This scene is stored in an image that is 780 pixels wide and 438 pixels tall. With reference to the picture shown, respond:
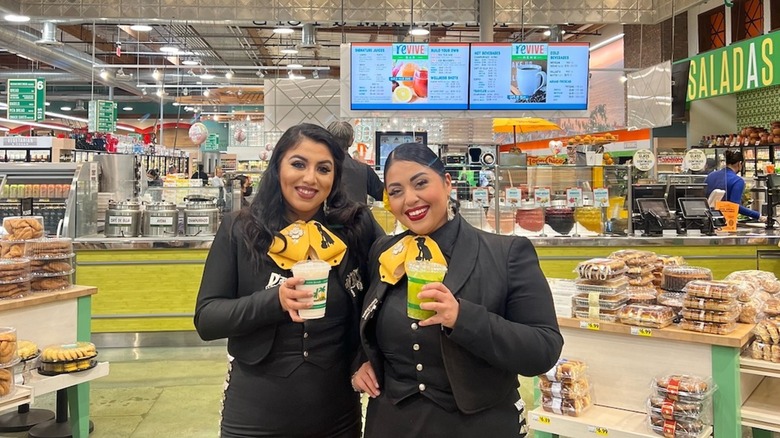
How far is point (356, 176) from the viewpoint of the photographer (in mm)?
4648

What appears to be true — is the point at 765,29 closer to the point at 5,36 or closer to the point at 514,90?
the point at 514,90

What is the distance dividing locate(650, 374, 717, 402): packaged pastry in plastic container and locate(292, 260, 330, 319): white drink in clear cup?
1671 mm

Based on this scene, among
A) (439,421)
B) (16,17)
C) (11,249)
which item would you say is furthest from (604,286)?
(16,17)

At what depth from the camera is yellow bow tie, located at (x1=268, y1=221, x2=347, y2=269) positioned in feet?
5.70

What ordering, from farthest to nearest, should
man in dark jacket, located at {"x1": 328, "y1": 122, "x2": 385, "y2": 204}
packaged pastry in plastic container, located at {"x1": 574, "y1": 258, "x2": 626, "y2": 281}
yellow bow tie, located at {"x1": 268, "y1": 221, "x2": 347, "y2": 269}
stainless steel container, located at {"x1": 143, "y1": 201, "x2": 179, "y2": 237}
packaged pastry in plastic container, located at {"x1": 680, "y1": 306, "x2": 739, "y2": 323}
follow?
stainless steel container, located at {"x1": 143, "y1": 201, "x2": 179, "y2": 237} → man in dark jacket, located at {"x1": 328, "y1": 122, "x2": 385, "y2": 204} → packaged pastry in plastic container, located at {"x1": 574, "y1": 258, "x2": 626, "y2": 281} → packaged pastry in plastic container, located at {"x1": 680, "y1": 306, "x2": 739, "y2": 323} → yellow bow tie, located at {"x1": 268, "y1": 221, "x2": 347, "y2": 269}

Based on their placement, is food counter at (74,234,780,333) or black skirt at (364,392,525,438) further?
food counter at (74,234,780,333)

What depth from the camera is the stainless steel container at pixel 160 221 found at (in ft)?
19.0

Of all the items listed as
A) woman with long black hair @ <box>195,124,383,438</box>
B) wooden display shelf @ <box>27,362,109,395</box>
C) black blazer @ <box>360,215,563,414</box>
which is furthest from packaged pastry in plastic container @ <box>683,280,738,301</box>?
wooden display shelf @ <box>27,362,109,395</box>

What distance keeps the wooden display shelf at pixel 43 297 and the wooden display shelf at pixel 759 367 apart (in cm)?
327

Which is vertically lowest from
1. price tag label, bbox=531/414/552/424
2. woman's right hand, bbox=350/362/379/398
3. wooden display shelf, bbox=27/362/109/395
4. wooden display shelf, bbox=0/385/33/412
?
price tag label, bbox=531/414/552/424

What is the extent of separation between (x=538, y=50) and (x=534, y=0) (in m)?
2.89

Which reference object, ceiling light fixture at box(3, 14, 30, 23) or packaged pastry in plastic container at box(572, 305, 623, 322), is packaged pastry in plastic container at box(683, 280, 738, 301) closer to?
packaged pastry in plastic container at box(572, 305, 623, 322)

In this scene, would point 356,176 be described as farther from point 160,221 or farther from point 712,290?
point 712,290

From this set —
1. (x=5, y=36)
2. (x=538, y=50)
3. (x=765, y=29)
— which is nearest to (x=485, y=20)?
(x=538, y=50)
